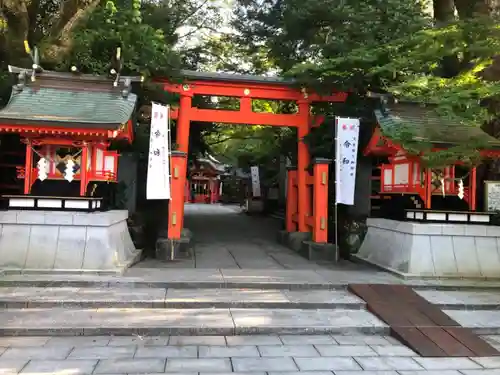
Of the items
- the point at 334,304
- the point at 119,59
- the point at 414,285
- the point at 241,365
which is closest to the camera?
the point at 241,365

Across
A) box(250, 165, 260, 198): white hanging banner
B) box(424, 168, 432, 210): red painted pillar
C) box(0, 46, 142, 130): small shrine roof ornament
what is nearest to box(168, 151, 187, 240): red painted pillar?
box(0, 46, 142, 130): small shrine roof ornament

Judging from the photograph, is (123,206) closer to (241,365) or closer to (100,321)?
(100,321)

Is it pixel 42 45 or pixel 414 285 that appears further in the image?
pixel 42 45

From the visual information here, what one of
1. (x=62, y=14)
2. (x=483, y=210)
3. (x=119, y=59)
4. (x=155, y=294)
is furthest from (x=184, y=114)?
(x=483, y=210)

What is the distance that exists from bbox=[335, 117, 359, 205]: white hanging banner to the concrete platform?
5110 millimetres

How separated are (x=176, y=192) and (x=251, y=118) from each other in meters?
2.82

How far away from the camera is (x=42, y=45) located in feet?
32.7

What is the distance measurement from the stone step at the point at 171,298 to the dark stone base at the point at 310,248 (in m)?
3.32

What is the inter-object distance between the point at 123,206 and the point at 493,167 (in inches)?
357

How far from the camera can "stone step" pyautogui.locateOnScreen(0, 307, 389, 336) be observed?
222 inches

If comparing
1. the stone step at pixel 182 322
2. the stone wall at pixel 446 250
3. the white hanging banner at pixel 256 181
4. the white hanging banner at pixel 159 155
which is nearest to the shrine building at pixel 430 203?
the stone wall at pixel 446 250

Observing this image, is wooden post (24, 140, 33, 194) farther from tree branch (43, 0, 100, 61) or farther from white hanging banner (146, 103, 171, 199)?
tree branch (43, 0, 100, 61)

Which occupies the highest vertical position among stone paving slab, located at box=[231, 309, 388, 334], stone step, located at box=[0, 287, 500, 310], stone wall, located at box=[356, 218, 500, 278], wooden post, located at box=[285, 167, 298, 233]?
wooden post, located at box=[285, 167, 298, 233]

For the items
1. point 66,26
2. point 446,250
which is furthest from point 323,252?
point 66,26
